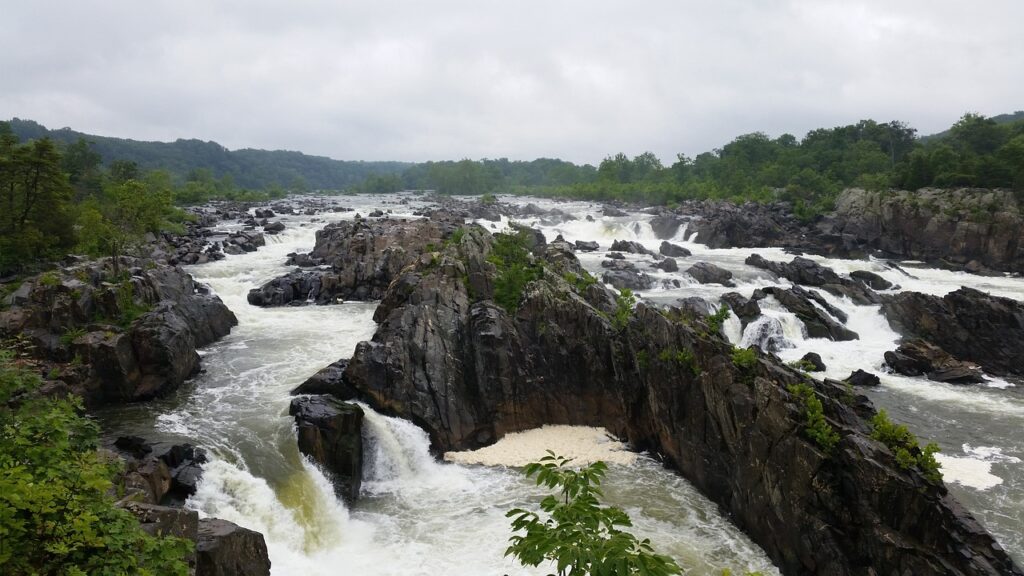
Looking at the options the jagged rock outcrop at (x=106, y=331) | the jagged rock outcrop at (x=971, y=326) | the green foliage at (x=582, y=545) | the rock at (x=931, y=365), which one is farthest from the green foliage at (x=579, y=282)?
the green foliage at (x=582, y=545)

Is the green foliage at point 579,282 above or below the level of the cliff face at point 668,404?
above

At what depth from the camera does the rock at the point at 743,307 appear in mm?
34094

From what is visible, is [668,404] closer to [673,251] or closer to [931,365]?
[931,365]

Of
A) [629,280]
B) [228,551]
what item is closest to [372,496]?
[228,551]

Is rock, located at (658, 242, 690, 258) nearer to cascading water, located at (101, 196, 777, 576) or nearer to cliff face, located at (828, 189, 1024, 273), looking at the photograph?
cliff face, located at (828, 189, 1024, 273)

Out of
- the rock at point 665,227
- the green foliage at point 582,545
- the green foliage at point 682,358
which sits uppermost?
the rock at point 665,227

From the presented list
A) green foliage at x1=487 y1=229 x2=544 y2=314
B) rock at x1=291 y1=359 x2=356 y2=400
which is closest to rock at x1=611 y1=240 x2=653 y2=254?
green foliage at x1=487 y1=229 x2=544 y2=314

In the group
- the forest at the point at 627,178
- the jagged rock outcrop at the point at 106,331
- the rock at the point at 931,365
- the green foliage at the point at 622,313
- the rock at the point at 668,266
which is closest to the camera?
the jagged rock outcrop at the point at 106,331

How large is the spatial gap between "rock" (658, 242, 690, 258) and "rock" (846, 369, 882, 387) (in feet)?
94.1

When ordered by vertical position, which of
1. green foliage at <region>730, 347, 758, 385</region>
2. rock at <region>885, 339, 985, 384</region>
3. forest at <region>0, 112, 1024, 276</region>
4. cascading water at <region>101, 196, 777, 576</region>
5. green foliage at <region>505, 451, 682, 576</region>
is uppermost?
forest at <region>0, 112, 1024, 276</region>

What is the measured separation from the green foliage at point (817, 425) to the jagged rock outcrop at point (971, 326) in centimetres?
2141

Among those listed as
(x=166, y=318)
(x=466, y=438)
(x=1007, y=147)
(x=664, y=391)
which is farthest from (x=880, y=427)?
(x=1007, y=147)

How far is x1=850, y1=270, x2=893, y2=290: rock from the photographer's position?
142 ft

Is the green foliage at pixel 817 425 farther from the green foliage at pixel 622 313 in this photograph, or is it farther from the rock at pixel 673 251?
the rock at pixel 673 251
